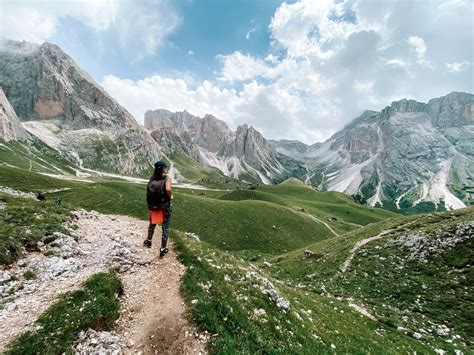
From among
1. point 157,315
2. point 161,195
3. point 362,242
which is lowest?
point 362,242

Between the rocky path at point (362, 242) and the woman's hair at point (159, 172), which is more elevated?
the woman's hair at point (159, 172)

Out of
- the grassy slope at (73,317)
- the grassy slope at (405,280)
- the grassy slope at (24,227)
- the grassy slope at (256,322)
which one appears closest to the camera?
the grassy slope at (73,317)

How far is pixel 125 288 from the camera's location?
12836 mm

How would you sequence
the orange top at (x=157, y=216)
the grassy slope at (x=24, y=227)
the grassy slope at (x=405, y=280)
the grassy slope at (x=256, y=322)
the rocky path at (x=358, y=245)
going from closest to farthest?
1. the grassy slope at (x=256, y=322)
2. the grassy slope at (x=24, y=227)
3. the orange top at (x=157, y=216)
4. the grassy slope at (x=405, y=280)
5. the rocky path at (x=358, y=245)

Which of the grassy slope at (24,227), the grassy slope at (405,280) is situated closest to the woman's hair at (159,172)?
the grassy slope at (24,227)

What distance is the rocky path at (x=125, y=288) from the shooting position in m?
9.73

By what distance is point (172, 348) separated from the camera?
383 inches

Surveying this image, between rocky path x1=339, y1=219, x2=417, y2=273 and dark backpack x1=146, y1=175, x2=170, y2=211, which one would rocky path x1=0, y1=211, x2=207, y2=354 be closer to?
dark backpack x1=146, y1=175, x2=170, y2=211

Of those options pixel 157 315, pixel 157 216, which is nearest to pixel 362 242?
pixel 157 216

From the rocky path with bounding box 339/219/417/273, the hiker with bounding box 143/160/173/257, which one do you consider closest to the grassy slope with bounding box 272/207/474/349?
the rocky path with bounding box 339/219/417/273

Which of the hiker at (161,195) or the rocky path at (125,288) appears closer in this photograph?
the rocky path at (125,288)

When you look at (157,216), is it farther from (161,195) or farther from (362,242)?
(362,242)

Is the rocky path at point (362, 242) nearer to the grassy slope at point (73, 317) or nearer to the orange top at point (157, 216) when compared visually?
the orange top at point (157, 216)

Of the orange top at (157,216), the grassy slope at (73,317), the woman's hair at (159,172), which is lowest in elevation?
the grassy slope at (73,317)
